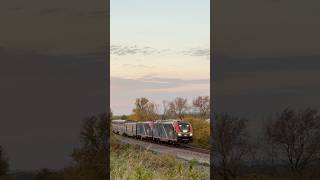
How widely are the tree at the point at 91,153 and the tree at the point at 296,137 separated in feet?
17.0

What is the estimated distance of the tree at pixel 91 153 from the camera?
53.0 feet

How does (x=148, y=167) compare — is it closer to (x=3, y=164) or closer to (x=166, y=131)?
(x=3, y=164)

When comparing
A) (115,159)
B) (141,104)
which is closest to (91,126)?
(115,159)

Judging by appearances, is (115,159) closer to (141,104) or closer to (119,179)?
(119,179)

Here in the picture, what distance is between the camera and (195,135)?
3141cm

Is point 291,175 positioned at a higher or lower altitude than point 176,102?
lower

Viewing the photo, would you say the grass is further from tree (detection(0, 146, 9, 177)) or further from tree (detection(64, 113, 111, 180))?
tree (detection(0, 146, 9, 177))

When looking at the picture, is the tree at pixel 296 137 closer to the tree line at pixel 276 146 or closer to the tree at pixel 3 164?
the tree line at pixel 276 146

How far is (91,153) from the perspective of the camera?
1653 centimetres

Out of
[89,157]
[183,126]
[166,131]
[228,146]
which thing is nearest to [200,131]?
[183,126]

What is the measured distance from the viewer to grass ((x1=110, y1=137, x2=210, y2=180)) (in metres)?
15.8

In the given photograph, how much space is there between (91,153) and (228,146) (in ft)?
14.5

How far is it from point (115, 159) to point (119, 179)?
8.61 feet

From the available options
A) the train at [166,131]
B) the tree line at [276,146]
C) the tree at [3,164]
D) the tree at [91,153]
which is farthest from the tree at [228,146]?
the train at [166,131]
